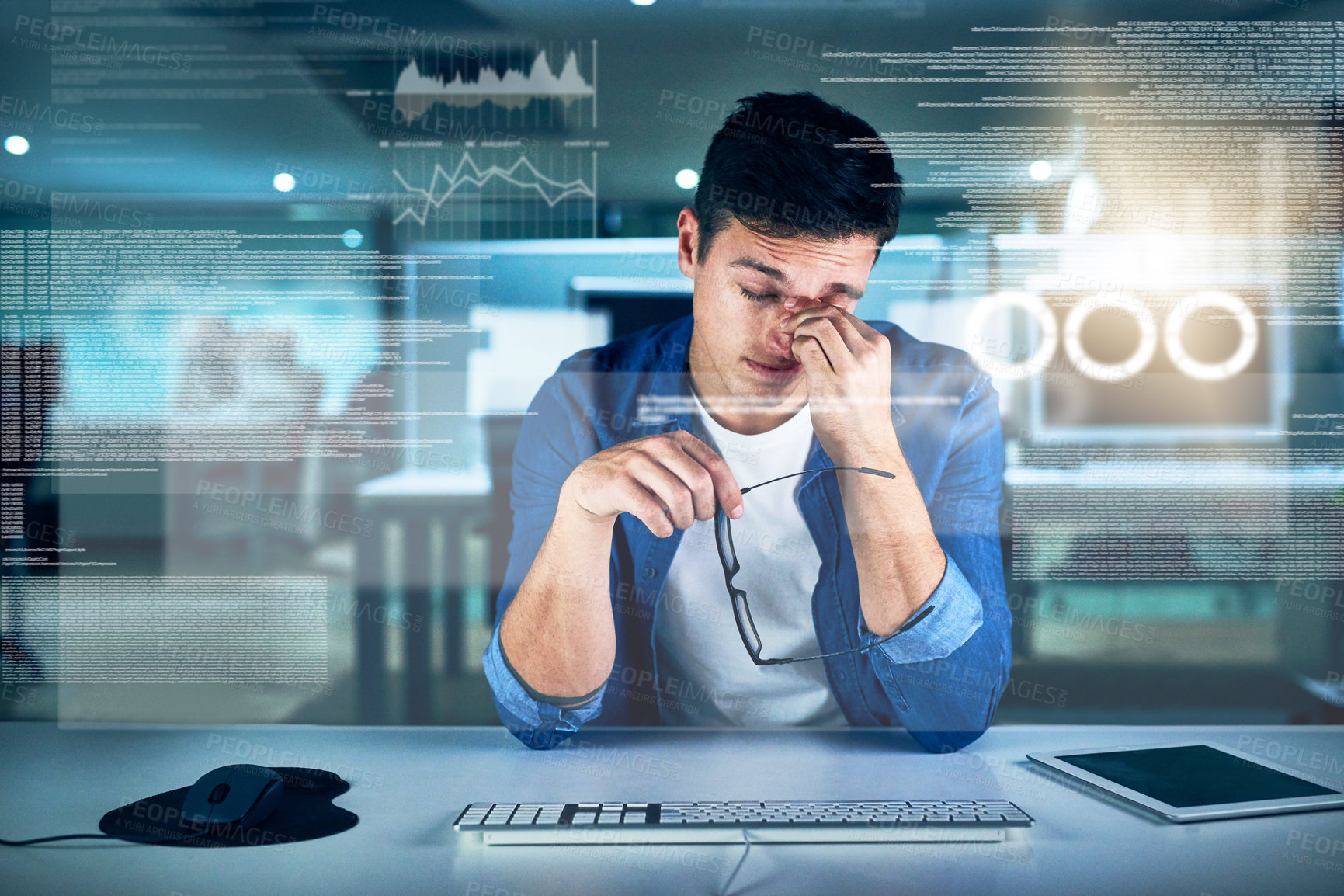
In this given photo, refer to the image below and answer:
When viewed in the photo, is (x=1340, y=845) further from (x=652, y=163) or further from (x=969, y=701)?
(x=652, y=163)

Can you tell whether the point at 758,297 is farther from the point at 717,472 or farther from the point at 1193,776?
the point at 1193,776

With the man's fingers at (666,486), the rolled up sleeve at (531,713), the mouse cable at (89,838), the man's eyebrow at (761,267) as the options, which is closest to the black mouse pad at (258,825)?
the mouse cable at (89,838)

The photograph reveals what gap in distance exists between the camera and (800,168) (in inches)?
61.8

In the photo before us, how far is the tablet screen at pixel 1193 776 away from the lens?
1.31m

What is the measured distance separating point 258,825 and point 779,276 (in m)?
1.18

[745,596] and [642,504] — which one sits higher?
[642,504]

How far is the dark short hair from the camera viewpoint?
1.57m

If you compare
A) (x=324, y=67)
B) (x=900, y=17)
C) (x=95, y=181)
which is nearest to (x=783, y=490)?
(x=900, y=17)

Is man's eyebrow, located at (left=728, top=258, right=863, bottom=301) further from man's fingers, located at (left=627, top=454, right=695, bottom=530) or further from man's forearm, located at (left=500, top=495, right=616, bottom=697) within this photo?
man's forearm, located at (left=500, top=495, right=616, bottom=697)

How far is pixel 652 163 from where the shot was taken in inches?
63.5

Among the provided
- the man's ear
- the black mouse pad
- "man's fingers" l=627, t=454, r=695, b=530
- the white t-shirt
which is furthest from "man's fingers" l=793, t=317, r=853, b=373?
the black mouse pad

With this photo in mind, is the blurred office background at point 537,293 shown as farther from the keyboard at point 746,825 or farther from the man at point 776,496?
the keyboard at point 746,825

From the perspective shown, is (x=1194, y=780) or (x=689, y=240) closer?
(x=1194, y=780)
